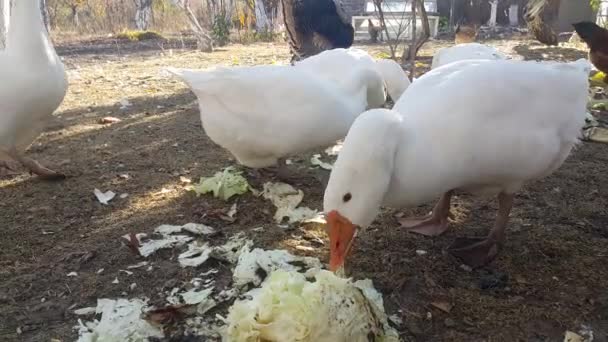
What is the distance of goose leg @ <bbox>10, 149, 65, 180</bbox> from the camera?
140 inches

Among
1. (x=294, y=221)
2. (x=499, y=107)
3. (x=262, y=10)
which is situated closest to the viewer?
(x=499, y=107)

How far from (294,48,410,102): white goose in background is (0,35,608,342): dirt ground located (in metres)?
0.67

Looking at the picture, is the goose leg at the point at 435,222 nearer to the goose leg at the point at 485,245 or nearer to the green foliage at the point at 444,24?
the goose leg at the point at 485,245

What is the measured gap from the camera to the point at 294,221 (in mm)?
2994

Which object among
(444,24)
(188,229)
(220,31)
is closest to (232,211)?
(188,229)

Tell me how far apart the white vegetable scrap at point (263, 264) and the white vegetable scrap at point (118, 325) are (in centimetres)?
40

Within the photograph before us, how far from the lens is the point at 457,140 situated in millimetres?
2166

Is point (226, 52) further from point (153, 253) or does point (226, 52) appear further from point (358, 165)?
point (358, 165)

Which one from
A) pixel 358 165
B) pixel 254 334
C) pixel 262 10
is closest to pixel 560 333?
pixel 358 165

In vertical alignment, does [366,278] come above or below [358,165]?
below

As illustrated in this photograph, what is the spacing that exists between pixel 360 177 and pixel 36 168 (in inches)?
94.4

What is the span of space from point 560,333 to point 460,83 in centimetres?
101

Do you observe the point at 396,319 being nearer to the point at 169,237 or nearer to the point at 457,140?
the point at 457,140

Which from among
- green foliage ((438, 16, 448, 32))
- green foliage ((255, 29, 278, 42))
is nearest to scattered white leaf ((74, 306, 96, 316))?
green foliage ((255, 29, 278, 42))
